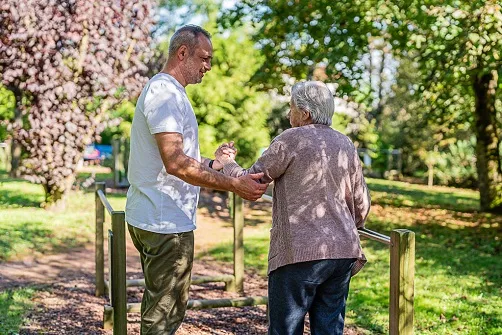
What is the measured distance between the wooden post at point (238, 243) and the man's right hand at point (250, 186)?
113 inches

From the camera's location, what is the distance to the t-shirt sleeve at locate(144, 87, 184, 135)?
3129mm

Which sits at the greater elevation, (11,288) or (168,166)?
(168,166)

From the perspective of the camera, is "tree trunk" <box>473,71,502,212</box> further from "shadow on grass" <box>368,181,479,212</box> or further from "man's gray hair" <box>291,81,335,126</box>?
"man's gray hair" <box>291,81,335,126</box>

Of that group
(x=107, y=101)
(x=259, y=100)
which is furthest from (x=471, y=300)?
(x=259, y=100)

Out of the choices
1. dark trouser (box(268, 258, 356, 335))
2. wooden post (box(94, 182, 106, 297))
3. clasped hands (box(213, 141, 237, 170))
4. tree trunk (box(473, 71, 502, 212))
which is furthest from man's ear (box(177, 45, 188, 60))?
tree trunk (box(473, 71, 502, 212))

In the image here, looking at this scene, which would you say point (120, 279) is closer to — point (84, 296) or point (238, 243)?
point (238, 243)

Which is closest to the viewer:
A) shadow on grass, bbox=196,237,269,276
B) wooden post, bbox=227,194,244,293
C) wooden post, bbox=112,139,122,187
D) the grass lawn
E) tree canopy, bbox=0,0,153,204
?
the grass lawn

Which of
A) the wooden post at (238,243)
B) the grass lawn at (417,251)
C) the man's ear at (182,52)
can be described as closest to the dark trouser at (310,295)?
the man's ear at (182,52)

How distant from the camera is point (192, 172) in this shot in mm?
3178

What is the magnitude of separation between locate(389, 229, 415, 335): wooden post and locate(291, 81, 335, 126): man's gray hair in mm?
611

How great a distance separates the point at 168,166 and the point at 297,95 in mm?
668

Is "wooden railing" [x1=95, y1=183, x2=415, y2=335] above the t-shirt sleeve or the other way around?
the other way around

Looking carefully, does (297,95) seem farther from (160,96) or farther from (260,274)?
(260,274)

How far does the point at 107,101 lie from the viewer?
38.3ft
